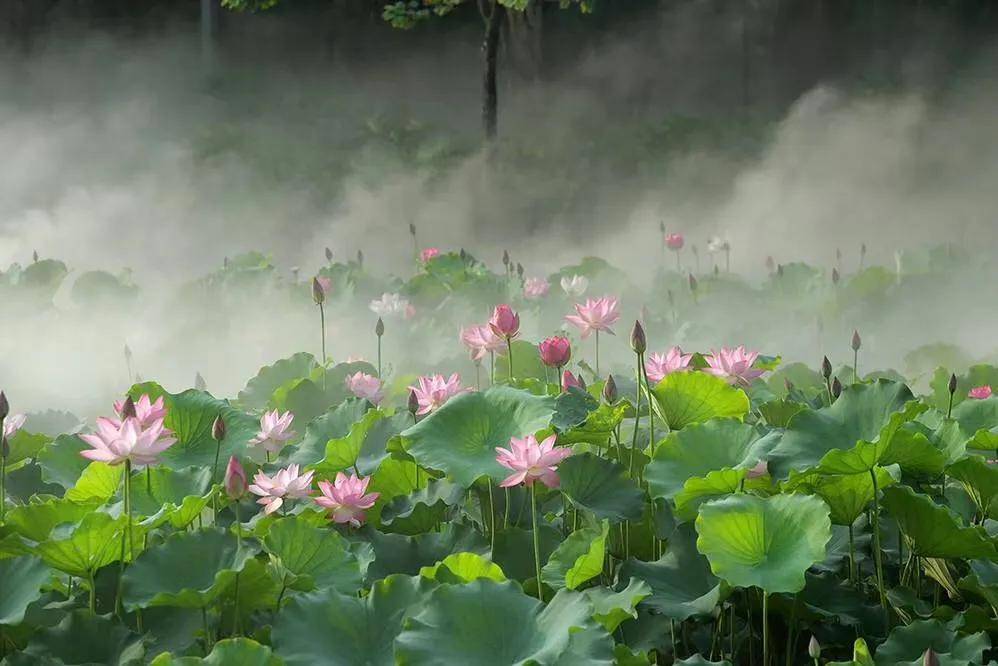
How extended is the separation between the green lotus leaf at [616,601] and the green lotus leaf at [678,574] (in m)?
0.05

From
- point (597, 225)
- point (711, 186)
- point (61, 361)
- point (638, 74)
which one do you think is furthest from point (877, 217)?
point (61, 361)

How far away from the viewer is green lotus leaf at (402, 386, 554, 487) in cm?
149

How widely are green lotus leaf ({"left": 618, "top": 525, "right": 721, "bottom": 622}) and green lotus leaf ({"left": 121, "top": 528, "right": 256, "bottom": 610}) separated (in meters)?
0.42

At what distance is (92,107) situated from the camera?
15.1 meters

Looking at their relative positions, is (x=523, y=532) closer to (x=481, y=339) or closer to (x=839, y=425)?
(x=839, y=425)

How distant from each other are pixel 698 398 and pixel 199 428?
0.69 meters

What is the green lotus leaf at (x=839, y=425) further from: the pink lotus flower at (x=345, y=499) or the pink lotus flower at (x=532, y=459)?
the pink lotus flower at (x=345, y=499)

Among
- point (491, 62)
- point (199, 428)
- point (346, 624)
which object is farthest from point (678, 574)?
point (491, 62)

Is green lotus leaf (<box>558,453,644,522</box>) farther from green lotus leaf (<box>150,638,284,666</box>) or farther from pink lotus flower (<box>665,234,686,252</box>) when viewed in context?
pink lotus flower (<box>665,234,686,252</box>)

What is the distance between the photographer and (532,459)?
1.38 m

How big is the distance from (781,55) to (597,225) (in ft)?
18.8

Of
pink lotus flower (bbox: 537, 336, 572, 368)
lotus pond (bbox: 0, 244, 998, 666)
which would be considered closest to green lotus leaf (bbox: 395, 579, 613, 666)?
lotus pond (bbox: 0, 244, 998, 666)

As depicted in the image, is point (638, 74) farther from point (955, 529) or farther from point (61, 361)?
point (955, 529)

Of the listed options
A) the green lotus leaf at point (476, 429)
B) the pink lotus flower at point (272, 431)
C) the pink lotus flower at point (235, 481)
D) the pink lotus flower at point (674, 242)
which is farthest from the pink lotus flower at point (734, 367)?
the pink lotus flower at point (674, 242)
